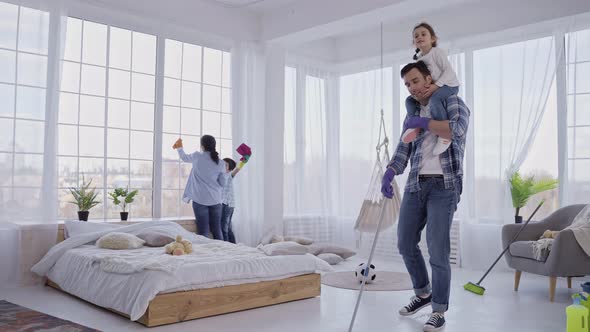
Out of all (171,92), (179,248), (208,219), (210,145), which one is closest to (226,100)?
(171,92)

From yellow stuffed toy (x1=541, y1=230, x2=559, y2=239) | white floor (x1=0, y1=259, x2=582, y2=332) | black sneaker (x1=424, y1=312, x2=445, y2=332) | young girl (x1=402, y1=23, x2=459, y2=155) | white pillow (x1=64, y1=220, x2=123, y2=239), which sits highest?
→ young girl (x1=402, y1=23, x2=459, y2=155)

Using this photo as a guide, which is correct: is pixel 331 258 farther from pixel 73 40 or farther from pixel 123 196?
pixel 73 40

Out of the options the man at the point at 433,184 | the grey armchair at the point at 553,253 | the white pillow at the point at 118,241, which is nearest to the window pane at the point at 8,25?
the white pillow at the point at 118,241

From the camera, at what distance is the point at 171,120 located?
5785mm

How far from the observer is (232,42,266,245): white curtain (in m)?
6.09

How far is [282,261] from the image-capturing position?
374 cm

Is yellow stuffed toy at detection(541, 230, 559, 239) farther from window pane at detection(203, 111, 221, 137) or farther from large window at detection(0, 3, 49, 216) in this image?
large window at detection(0, 3, 49, 216)

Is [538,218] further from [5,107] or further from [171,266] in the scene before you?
[5,107]

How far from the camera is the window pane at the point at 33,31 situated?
4488mm

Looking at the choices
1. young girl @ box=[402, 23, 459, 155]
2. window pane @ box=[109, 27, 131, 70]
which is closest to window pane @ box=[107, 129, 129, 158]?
window pane @ box=[109, 27, 131, 70]

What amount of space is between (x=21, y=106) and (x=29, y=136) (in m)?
0.26

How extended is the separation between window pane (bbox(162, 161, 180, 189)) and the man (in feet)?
10.8

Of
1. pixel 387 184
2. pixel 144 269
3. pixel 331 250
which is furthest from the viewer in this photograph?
pixel 331 250

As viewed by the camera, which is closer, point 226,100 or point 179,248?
point 179,248
